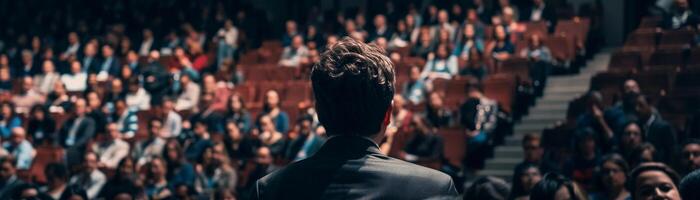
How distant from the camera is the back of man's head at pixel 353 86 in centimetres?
236

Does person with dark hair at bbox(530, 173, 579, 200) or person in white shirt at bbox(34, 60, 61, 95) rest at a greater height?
person with dark hair at bbox(530, 173, 579, 200)

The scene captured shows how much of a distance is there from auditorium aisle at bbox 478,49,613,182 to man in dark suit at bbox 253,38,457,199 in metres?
9.32

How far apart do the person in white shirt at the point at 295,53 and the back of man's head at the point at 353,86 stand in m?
13.7

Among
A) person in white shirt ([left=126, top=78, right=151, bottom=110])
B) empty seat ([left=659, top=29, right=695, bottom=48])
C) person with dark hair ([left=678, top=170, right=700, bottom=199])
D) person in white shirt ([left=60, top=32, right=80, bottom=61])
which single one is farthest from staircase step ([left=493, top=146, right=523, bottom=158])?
person with dark hair ([left=678, top=170, right=700, bottom=199])

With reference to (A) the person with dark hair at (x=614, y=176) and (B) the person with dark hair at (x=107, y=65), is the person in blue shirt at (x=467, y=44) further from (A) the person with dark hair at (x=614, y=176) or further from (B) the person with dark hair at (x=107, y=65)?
(A) the person with dark hair at (x=614, y=176)

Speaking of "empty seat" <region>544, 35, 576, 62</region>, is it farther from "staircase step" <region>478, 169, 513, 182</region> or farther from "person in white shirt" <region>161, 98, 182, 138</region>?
"person in white shirt" <region>161, 98, 182, 138</region>

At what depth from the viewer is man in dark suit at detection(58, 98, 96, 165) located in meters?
14.2

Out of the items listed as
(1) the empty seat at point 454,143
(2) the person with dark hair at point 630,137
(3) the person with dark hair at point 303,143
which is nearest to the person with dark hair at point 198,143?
(3) the person with dark hair at point 303,143

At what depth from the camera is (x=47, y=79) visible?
17422 mm

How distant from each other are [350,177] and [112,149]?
1140cm

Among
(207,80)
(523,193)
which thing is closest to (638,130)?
(523,193)

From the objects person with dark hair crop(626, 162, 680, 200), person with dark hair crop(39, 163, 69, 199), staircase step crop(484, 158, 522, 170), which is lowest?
staircase step crop(484, 158, 522, 170)

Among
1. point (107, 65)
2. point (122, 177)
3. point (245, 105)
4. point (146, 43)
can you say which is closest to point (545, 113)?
point (245, 105)

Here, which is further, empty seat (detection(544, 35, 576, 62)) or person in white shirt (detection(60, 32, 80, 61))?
person in white shirt (detection(60, 32, 80, 61))
